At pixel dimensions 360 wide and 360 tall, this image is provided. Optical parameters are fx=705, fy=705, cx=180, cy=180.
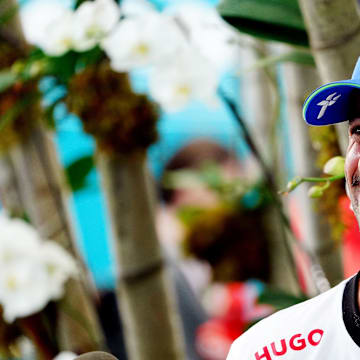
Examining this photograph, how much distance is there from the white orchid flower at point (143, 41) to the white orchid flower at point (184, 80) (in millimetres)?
13

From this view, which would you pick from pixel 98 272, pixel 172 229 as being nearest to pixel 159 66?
pixel 172 229

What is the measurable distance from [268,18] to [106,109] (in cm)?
21

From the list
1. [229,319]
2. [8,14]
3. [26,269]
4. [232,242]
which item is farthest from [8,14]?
[229,319]

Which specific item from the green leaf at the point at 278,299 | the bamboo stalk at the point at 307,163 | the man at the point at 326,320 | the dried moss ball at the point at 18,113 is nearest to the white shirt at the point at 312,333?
the man at the point at 326,320

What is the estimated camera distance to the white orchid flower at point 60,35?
570 millimetres

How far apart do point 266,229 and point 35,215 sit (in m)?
0.44

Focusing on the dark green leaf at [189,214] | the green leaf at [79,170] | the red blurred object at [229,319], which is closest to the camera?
the green leaf at [79,170]

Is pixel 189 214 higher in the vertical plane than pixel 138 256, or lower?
lower

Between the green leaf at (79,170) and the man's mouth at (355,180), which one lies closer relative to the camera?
the man's mouth at (355,180)

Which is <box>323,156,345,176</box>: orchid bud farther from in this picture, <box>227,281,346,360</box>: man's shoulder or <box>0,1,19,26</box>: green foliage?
→ <box>0,1,19,26</box>: green foliage

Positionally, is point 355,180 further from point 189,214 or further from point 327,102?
point 189,214

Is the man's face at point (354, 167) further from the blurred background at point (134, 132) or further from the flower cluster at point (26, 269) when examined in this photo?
the flower cluster at point (26, 269)

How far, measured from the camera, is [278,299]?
56 centimetres

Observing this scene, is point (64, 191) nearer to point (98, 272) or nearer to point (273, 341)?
point (273, 341)
